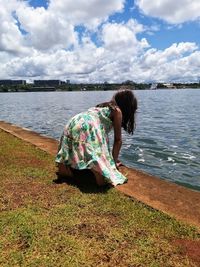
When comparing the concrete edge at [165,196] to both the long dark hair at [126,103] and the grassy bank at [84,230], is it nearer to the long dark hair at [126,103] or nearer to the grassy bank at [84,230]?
the grassy bank at [84,230]

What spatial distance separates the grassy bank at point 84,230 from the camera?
391 centimetres

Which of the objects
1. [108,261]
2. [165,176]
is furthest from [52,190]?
[165,176]

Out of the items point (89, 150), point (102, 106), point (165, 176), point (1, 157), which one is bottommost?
point (165, 176)

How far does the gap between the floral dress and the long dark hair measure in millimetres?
219

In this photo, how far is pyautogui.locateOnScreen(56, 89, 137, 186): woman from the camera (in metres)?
6.29

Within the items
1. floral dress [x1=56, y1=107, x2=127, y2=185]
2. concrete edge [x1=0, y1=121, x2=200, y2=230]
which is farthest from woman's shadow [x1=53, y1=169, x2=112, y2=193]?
concrete edge [x1=0, y1=121, x2=200, y2=230]

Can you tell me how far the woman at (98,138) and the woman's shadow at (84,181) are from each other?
104 millimetres

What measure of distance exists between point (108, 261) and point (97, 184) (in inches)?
101

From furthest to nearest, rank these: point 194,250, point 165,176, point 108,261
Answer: point 165,176
point 194,250
point 108,261

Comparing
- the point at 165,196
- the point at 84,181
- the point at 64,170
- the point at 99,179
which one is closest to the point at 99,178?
the point at 99,179

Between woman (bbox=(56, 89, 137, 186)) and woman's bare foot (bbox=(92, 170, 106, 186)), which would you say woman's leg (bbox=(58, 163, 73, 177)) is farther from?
woman's bare foot (bbox=(92, 170, 106, 186))

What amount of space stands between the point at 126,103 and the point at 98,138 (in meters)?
0.92

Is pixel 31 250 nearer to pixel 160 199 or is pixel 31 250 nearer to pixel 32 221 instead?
pixel 32 221

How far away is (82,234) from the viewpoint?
4465 millimetres
